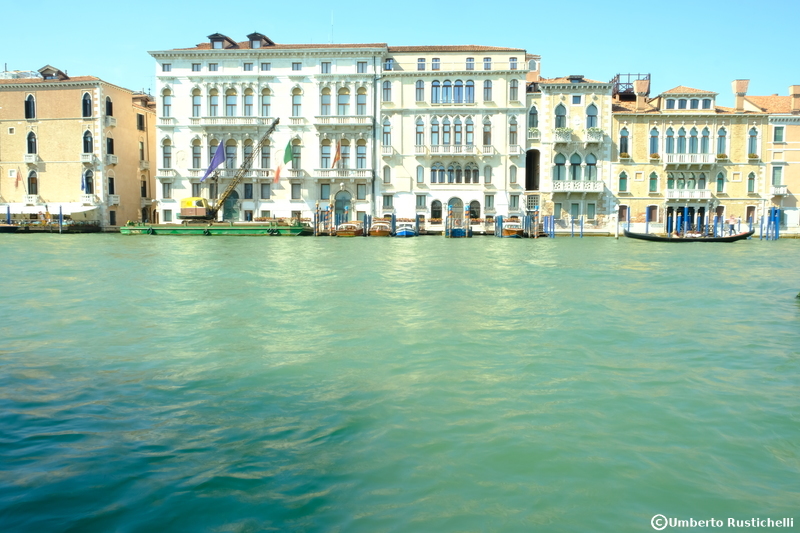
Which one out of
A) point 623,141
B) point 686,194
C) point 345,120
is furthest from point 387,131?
point 686,194

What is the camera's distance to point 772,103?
3650 cm

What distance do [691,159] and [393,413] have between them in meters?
34.8

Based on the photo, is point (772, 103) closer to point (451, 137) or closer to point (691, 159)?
point (691, 159)

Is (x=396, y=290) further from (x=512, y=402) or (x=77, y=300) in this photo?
(x=512, y=402)

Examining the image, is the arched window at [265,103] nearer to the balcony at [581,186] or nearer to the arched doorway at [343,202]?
the arched doorway at [343,202]

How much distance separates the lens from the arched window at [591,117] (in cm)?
3547

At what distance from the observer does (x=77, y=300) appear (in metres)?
10.3

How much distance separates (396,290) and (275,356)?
5.37 metres

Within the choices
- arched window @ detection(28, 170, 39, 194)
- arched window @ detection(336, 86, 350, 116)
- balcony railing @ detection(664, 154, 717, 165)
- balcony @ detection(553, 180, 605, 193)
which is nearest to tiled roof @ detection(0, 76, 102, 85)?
arched window @ detection(28, 170, 39, 194)

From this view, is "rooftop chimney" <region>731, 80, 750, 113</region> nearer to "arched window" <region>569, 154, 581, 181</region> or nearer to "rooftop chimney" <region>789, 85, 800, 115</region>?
"rooftop chimney" <region>789, 85, 800, 115</region>

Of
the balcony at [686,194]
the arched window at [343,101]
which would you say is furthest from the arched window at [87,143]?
the balcony at [686,194]

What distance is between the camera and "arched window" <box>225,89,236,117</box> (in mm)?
36656

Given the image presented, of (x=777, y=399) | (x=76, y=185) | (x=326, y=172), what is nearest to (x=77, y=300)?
(x=777, y=399)

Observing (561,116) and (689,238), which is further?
(561,116)
